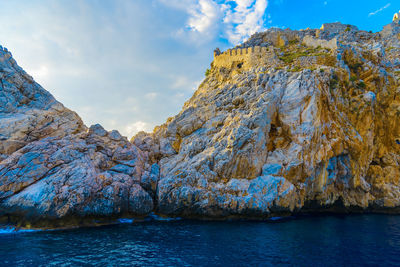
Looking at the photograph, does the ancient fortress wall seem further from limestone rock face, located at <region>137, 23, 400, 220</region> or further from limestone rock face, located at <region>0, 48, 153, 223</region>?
limestone rock face, located at <region>0, 48, 153, 223</region>

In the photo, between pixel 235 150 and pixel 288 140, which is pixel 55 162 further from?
pixel 288 140

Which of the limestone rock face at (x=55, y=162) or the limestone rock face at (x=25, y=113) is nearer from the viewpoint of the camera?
the limestone rock face at (x=55, y=162)

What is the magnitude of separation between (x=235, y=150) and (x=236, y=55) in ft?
81.5

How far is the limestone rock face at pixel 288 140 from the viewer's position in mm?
29547

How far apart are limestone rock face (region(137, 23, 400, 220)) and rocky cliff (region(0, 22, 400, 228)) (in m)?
0.17

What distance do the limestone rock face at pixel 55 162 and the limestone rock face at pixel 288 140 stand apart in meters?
5.60

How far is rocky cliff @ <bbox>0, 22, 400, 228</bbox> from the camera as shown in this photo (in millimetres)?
27016

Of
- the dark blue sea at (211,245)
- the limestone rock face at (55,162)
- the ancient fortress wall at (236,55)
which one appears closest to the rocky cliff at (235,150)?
the limestone rock face at (55,162)

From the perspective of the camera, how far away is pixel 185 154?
35.0 meters

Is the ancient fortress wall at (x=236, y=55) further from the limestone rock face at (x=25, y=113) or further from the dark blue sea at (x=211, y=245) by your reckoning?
the dark blue sea at (x=211, y=245)

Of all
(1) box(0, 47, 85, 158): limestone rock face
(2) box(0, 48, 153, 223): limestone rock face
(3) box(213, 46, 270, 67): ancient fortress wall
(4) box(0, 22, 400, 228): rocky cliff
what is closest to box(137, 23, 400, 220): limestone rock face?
(4) box(0, 22, 400, 228): rocky cliff

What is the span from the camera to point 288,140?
33.1 metres

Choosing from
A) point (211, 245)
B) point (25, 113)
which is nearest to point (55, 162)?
point (25, 113)

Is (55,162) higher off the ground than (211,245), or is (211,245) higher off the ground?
(55,162)
